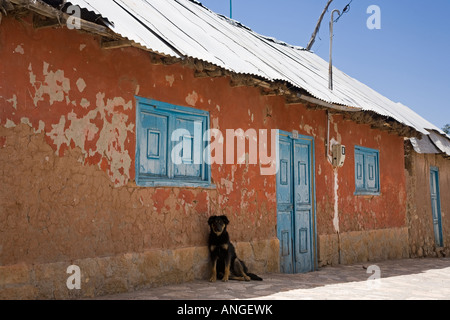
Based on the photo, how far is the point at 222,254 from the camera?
6555 millimetres

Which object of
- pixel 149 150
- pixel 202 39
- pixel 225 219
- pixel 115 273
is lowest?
pixel 115 273

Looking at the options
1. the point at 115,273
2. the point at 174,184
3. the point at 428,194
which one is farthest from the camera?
the point at 428,194

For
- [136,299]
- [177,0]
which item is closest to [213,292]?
[136,299]

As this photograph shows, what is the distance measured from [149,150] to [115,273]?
1458 millimetres

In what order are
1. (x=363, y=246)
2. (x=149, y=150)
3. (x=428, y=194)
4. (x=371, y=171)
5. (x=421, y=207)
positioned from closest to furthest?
(x=149, y=150) < (x=363, y=246) < (x=371, y=171) < (x=421, y=207) < (x=428, y=194)

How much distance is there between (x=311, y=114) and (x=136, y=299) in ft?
17.2

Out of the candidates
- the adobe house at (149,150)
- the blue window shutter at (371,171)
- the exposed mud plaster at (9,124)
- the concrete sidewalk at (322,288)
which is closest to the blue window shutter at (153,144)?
the adobe house at (149,150)

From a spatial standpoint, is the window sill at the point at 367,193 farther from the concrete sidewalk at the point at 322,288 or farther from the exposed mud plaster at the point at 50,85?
the exposed mud plaster at the point at 50,85

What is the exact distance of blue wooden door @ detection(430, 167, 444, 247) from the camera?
1395 cm

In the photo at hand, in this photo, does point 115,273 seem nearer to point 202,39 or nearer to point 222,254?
point 222,254

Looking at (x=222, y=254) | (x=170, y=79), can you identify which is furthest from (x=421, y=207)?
(x=170, y=79)

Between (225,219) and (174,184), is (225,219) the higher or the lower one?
the lower one

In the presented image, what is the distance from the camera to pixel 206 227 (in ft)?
22.1
